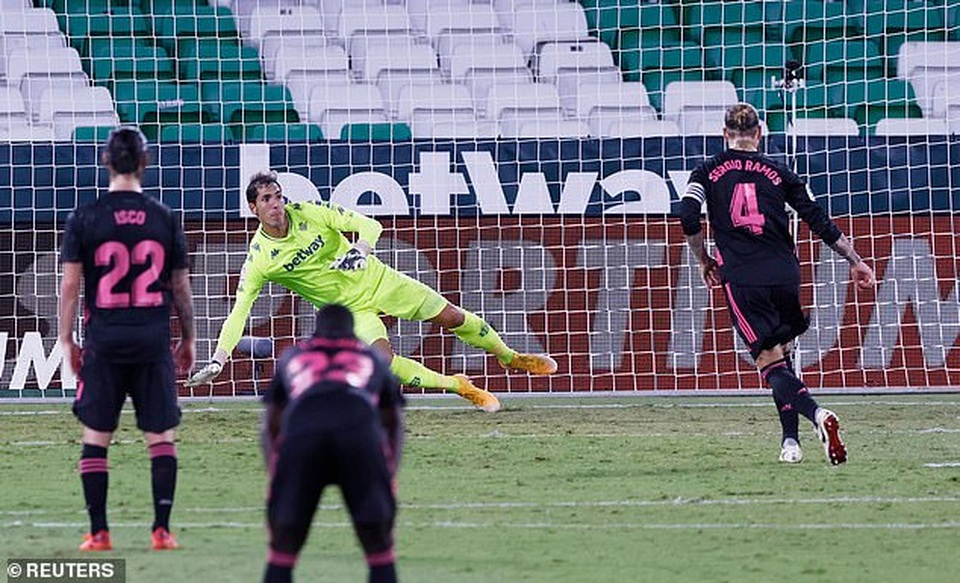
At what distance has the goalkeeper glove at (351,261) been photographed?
12820mm

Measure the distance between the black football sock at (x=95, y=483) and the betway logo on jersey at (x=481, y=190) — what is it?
845 cm

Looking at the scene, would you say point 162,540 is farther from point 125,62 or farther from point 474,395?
point 125,62

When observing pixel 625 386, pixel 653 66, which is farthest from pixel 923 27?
pixel 625 386

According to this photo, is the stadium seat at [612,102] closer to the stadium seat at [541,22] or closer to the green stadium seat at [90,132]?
the stadium seat at [541,22]

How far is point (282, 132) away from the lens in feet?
59.0

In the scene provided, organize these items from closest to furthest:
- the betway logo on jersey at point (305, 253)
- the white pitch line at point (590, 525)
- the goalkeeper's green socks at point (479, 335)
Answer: the white pitch line at point (590, 525) → the betway logo on jersey at point (305, 253) → the goalkeeper's green socks at point (479, 335)

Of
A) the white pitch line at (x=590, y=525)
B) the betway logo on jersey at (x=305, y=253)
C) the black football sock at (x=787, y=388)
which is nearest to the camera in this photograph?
the white pitch line at (x=590, y=525)

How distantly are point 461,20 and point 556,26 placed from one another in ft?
3.25

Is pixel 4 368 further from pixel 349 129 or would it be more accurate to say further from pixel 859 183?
pixel 859 183

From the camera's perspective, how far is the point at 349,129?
1817 cm

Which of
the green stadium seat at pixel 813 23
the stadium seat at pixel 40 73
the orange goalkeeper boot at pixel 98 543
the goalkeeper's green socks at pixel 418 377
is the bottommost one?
the orange goalkeeper boot at pixel 98 543

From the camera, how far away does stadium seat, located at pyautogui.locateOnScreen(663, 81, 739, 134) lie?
18703mm

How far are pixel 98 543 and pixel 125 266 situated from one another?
3.73 ft

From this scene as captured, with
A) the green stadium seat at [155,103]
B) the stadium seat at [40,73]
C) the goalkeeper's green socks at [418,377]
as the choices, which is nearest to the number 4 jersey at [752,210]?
the goalkeeper's green socks at [418,377]
